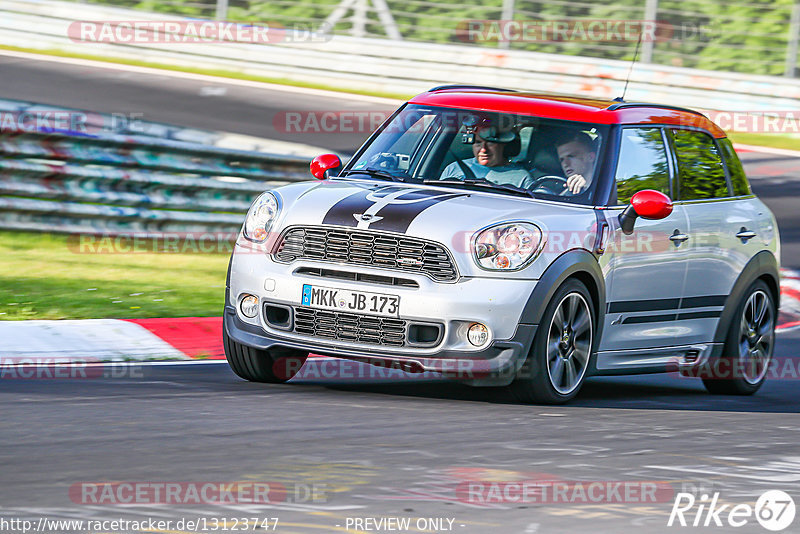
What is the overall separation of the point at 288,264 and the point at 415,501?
2.50 meters

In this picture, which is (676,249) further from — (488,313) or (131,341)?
(131,341)

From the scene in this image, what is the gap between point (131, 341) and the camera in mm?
9070

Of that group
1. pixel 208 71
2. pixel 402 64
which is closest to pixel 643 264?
pixel 402 64

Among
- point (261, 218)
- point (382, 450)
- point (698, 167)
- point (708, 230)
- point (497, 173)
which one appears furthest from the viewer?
point (698, 167)

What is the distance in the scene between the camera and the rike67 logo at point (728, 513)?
525cm

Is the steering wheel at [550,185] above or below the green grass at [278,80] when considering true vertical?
above

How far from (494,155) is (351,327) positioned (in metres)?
1.48

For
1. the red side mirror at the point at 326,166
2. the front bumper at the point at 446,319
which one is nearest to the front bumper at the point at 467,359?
the front bumper at the point at 446,319

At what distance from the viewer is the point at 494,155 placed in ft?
26.9

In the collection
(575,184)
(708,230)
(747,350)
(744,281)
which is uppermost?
(575,184)

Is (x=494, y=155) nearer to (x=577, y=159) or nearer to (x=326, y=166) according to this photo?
(x=577, y=159)

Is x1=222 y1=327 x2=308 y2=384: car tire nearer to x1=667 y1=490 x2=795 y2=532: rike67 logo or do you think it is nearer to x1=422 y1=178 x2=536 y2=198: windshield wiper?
x1=422 y1=178 x2=536 y2=198: windshield wiper

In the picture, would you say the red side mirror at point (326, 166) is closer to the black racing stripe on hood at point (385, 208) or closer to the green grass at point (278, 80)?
the black racing stripe on hood at point (385, 208)

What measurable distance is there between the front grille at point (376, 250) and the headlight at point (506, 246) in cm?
17
